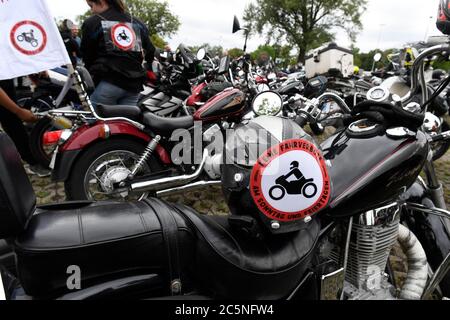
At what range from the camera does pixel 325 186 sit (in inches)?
36.0

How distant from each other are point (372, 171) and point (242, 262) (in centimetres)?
54

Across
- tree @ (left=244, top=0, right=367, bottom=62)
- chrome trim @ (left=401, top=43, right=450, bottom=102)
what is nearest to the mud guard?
chrome trim @ (left=401, top=43, right=450, bottom=102)

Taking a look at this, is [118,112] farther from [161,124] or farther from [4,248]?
[4,248]

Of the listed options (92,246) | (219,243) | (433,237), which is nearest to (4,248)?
(92,246)

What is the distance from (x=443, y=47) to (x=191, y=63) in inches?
142

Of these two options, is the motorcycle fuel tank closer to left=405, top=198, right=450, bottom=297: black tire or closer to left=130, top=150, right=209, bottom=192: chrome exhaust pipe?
left=130, top=150, right=209, bottom=192: chrome exhaust pipe

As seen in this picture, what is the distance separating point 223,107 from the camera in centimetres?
262

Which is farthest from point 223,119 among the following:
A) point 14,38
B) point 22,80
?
point 22,80

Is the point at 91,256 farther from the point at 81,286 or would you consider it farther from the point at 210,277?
the point at 210,277

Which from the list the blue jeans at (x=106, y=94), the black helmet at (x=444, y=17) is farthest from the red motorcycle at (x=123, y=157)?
the black helmet at (x=444, y=17)

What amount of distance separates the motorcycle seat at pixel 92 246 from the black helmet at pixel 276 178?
0.64ft

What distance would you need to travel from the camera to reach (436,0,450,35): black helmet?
42.2 inches

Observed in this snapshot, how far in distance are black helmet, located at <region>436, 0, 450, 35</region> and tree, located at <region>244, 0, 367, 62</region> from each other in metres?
27.6

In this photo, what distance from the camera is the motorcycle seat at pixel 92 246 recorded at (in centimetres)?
73
